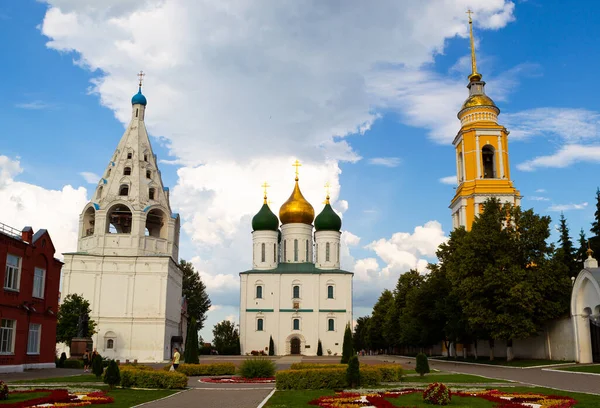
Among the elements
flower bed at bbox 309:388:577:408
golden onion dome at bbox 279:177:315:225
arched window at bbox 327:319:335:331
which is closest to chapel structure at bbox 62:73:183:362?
arched window at bbox 327:319:335:331

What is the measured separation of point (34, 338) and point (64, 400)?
55.4ft

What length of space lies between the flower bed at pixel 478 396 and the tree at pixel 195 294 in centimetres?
6159

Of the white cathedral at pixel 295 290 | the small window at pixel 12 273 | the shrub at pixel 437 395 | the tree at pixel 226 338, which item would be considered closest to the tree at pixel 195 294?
the tree at pixel 226 338

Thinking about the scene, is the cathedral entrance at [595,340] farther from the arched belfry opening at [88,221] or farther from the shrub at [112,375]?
the arched belfry opening at [88,221]

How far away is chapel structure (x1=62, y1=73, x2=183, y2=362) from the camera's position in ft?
148

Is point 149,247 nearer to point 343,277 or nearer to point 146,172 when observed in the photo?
point 146,172

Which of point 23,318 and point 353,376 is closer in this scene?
point 353,376

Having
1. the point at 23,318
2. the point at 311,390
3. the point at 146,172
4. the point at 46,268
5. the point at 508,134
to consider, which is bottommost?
the point at 311,390

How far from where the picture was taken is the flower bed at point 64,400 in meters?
13.8

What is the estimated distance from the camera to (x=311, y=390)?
61.8ft

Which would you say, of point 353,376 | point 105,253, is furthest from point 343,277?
point 353,376

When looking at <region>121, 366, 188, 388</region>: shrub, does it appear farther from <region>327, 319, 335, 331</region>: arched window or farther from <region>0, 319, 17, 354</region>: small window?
<region>327, 319, 335, 331</region>: arched window

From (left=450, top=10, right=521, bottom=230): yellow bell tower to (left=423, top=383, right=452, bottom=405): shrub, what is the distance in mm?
38755

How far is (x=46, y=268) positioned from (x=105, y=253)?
15.5m
